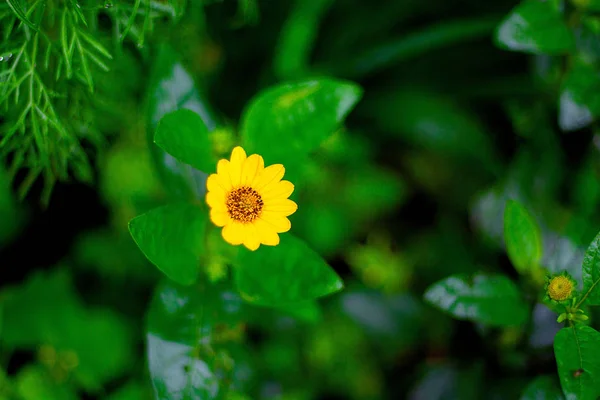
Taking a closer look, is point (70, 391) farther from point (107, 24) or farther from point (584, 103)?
point (584, 103)

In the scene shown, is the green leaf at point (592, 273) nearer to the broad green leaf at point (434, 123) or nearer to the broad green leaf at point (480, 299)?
the broad green leaf at point (480, 299)

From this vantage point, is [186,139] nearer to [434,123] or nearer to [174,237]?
[174,237]

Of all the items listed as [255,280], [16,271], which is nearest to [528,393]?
[255,280]

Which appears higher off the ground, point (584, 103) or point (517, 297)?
point (584, 103)

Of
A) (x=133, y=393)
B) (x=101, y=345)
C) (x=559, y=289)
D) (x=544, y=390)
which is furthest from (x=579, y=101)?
(x=101, y=345)

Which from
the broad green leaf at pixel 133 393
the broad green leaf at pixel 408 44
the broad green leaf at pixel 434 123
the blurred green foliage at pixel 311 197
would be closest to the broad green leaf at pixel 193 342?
the blurred green foliage at pixel 311 197

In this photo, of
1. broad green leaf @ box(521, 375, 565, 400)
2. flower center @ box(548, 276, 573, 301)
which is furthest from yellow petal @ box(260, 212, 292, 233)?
broad green leaf @ box(521, 375, 565, 400)
